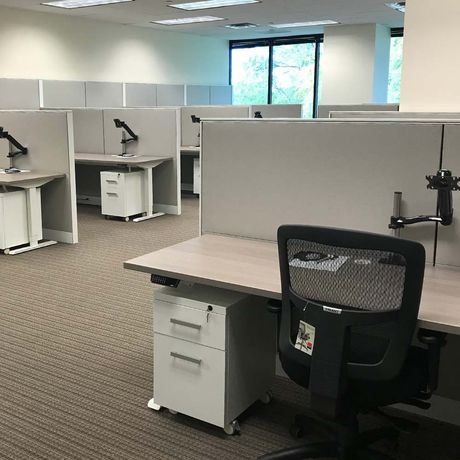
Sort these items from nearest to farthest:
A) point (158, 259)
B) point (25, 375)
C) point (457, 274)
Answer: point (457, 274) → point (158, 259) → point (25, 375)

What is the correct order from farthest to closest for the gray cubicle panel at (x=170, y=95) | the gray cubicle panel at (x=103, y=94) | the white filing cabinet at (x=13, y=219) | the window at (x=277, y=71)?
the window at (x=277, y=71), the gray cubicle panel at (x=170, y=95), the gray cubicle panel at (x=103, y=94), the white filing cabinet at (x=13, y=219)

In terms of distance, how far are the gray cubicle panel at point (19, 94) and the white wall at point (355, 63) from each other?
223 inches

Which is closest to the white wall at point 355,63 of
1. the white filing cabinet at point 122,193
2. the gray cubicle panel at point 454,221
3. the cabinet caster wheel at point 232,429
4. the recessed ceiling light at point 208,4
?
the recessed ceiling light at point 208,4

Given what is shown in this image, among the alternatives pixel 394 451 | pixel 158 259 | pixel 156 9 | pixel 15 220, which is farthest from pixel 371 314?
pixel 156 9

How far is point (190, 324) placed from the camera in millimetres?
2207

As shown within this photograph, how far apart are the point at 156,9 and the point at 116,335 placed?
23.4ft

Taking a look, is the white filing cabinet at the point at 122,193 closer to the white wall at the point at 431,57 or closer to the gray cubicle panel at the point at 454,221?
the white wall at the point at 431,57

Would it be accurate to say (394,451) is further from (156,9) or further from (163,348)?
(156,9)

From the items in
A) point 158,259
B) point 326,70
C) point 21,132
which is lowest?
point 158,259

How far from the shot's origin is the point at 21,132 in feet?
17.6

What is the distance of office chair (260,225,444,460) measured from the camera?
1597mm

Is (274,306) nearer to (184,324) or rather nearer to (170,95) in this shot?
(184,324)

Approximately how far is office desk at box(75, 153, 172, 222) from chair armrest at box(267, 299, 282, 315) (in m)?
4.31

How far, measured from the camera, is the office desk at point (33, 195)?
4.83 meters
